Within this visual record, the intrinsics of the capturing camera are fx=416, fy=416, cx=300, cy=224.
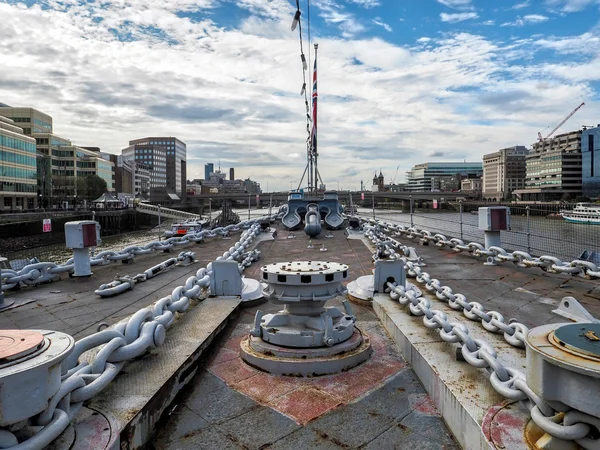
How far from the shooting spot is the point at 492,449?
5.72ft

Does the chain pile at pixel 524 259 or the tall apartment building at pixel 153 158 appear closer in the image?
the chain pile at pixel 524 259

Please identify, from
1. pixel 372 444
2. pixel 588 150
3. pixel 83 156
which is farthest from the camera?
pixel 588 150

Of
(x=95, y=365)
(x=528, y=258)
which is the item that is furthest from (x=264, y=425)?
(x=528, y=258)

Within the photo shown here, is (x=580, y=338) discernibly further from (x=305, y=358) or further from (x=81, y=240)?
(x=81, y=240)

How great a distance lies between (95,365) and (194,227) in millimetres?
18662

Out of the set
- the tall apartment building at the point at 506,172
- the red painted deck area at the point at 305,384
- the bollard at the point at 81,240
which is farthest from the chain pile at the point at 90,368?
the tall apartment building at the point at 506,172

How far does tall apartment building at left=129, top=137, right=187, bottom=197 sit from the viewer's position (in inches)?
4633

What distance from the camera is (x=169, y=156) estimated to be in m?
124

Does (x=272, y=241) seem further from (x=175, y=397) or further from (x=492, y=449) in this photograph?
(x=492, y=449)

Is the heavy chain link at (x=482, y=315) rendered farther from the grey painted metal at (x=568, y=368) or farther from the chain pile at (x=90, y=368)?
the chain pile at (x=90, y=368)

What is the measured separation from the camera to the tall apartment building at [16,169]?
1594 inches

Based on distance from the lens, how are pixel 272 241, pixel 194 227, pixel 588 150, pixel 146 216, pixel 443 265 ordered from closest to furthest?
pixel 443 265 → pixel 272 241 → pixel 194 227 → pixel 146 216 → pixel 588 150

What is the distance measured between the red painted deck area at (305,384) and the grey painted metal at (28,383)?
49.8 inches

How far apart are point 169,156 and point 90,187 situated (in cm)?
7281
